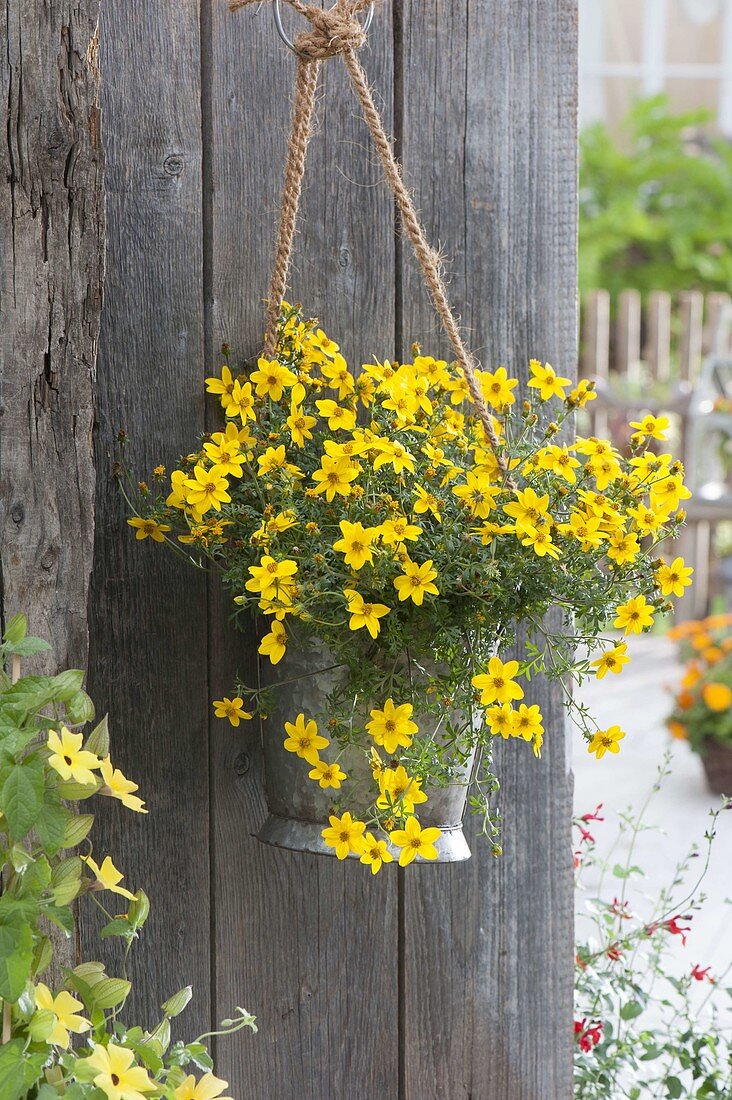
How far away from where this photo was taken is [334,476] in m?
1.07

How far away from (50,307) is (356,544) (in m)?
0.35

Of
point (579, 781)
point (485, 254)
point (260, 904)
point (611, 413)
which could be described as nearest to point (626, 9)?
point (611, 413)

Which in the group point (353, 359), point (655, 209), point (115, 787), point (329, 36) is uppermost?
point (655, 209)

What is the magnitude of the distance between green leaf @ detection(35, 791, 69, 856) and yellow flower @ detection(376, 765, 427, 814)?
0.32m

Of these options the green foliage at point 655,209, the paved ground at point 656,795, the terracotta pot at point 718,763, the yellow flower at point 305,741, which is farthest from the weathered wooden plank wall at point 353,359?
the green foliage at point 655,209

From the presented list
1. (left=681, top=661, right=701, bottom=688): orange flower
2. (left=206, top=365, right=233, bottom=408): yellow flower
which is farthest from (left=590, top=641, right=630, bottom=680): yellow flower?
(left=681, top=661, right=701, bottom=688): orange flower

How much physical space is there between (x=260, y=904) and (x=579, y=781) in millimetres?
3052

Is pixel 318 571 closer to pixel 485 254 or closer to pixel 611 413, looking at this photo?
pixel 485 254

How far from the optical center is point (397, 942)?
1438mm

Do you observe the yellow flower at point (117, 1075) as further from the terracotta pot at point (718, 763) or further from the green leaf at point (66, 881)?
the terracotta pot at point (718, 763)

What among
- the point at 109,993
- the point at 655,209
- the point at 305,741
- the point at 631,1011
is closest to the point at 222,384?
the point at 305,741

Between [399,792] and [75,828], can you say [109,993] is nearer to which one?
[75,828]

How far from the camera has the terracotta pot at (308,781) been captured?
112 centimetres

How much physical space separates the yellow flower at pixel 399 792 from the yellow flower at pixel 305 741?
0.07 m
